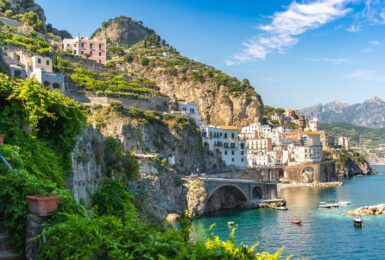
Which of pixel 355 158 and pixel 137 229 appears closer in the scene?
pixel 137 229

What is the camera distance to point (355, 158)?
571 ft

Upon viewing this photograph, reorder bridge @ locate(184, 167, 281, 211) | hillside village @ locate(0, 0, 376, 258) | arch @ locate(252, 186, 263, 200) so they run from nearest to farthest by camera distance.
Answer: hillside village @ locate(0, 0, 376, 258)
bridge @ locate(184, 167, 281, 211)
arch @ locate(252, 186, 263, 200)

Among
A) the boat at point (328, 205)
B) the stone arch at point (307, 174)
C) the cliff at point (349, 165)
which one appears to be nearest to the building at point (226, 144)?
the boat at point (328, 205)

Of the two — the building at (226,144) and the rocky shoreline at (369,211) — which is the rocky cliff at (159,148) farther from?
the rocky shoreline at (369,211)

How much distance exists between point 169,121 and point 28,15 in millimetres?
41525

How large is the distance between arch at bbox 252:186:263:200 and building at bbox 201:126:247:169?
14946mm

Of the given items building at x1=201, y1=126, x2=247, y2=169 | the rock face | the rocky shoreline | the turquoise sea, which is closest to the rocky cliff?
the turquoise sea

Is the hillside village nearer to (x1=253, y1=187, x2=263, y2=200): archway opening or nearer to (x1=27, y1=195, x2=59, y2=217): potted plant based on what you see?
(x1=253, y1=187, x2=263, y2=200): archway opening

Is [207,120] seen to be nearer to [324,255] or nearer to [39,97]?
[324,255]

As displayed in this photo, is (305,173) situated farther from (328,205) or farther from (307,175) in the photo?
(328,205)

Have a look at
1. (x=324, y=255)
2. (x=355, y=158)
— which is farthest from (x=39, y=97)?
(x=355, y=158)

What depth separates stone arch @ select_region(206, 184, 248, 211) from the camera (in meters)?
77.5

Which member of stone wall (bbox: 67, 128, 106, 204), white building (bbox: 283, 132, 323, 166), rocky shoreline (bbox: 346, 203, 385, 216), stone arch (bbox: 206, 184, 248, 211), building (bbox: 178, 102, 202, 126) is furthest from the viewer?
white building (bbox: 283, 132, 323, 166)

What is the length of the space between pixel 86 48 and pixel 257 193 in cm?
5231
